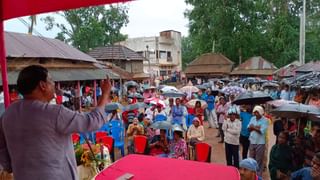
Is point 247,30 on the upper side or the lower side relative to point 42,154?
upper

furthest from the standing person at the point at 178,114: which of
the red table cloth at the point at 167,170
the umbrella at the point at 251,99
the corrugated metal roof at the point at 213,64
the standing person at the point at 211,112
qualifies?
the corrugated metal roof at the point at 213,64

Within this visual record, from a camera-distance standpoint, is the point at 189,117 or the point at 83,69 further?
the point at 83,69

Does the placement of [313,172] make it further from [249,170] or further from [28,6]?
[28,6]

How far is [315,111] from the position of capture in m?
6.18

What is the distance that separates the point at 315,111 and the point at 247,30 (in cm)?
2683

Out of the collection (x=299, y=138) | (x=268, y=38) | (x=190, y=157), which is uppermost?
(x=268, y=38)

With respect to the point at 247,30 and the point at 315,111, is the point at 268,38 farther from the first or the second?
the point at 315,111

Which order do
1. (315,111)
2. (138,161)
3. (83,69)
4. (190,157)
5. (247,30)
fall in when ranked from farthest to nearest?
1. (247,30)
2. (83,69)
3. (190,157)
4. (315,111)
5. (138,161)

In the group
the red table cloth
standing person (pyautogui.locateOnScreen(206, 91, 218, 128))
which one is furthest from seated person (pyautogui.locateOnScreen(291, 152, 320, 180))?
standing person (pyautogui.locateOnScreen(206, 91, 218, 128))

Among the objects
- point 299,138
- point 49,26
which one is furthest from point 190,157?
point 49,26

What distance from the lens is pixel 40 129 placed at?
1.71 meters

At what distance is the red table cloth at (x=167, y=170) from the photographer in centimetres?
287

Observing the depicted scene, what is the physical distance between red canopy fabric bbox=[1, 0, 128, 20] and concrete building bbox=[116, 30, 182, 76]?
1532 inches

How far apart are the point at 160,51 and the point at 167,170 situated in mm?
43055
